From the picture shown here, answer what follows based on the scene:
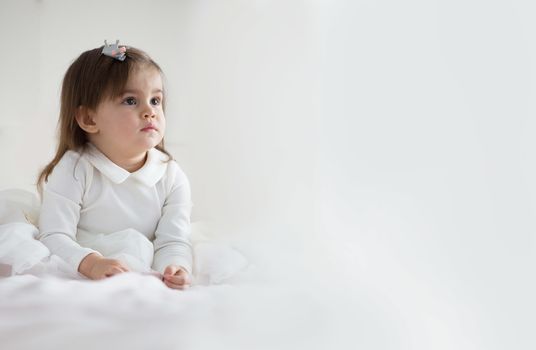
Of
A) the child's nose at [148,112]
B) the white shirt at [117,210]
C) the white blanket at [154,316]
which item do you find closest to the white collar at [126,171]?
the white shirt at [117,210]

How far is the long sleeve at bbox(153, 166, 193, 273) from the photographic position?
1183 millimetres

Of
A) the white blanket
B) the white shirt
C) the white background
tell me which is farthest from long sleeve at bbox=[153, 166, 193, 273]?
the white blanket

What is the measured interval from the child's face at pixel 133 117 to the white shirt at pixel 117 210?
4 cm

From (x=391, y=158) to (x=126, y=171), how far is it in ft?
1.85

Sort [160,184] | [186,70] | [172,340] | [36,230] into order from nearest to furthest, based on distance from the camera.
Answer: [172,340]
[36,230]
[160,184]
[186,70]

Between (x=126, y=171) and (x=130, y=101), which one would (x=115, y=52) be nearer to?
(x=130, y=101)

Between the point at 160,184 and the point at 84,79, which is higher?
the point at 84,79

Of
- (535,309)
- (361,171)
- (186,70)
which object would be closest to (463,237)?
(535,309)

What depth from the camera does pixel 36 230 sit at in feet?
3.92

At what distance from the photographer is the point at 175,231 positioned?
1262mm

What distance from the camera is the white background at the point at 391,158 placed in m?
0.75

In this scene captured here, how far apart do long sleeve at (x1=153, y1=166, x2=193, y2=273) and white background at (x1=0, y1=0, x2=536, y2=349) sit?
0.11m

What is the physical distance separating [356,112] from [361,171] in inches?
3.7

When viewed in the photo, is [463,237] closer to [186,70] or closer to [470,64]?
[470,64]
